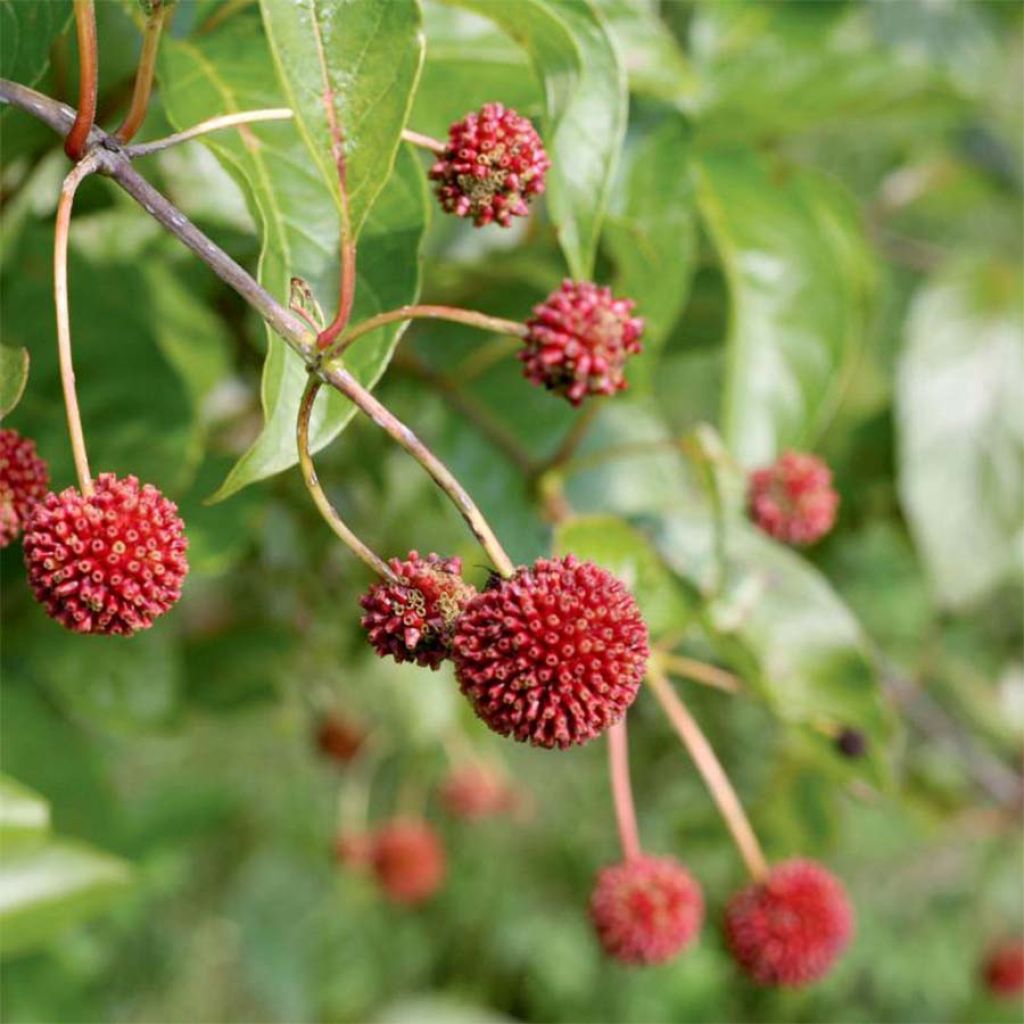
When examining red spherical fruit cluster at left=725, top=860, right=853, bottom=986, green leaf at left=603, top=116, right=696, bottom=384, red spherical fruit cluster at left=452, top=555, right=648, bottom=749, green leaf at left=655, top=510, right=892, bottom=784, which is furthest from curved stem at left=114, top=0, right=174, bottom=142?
red spherical fruit cluster at left=725, top=860, right=853, bottom=986

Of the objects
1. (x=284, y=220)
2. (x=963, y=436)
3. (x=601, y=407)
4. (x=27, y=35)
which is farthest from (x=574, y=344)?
(x=963, y=436)

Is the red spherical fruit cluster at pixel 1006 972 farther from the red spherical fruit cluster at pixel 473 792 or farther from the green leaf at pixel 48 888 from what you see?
the green leaf at pixel 48 888

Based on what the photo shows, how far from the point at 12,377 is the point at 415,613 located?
0.64ft

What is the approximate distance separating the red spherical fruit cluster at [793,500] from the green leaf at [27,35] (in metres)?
0.56

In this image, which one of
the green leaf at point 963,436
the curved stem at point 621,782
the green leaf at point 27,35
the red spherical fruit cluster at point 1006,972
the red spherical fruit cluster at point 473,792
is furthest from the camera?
the red spherical fruit cluster at point 1006,972

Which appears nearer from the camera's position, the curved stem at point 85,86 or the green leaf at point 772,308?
the curved stem at point 85,86

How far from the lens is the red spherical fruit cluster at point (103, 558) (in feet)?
1.94

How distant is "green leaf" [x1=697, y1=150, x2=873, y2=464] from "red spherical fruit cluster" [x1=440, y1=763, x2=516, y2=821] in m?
0.77

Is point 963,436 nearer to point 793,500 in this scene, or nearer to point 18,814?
point 793,500

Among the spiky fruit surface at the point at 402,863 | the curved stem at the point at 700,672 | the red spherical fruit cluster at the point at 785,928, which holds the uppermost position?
the curved stem at the point at 700,672

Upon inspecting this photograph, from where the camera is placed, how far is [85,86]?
570 mm

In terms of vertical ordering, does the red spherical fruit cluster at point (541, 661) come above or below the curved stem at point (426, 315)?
below

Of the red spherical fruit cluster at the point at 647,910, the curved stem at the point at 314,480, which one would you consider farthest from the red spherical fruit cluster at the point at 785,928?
the curved stem at the point at 314,480

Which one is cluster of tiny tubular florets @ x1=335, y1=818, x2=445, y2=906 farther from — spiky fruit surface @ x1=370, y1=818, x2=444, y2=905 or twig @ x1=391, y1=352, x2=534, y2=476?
twig @ x1=391, y1=352, x2=534, y2=476
